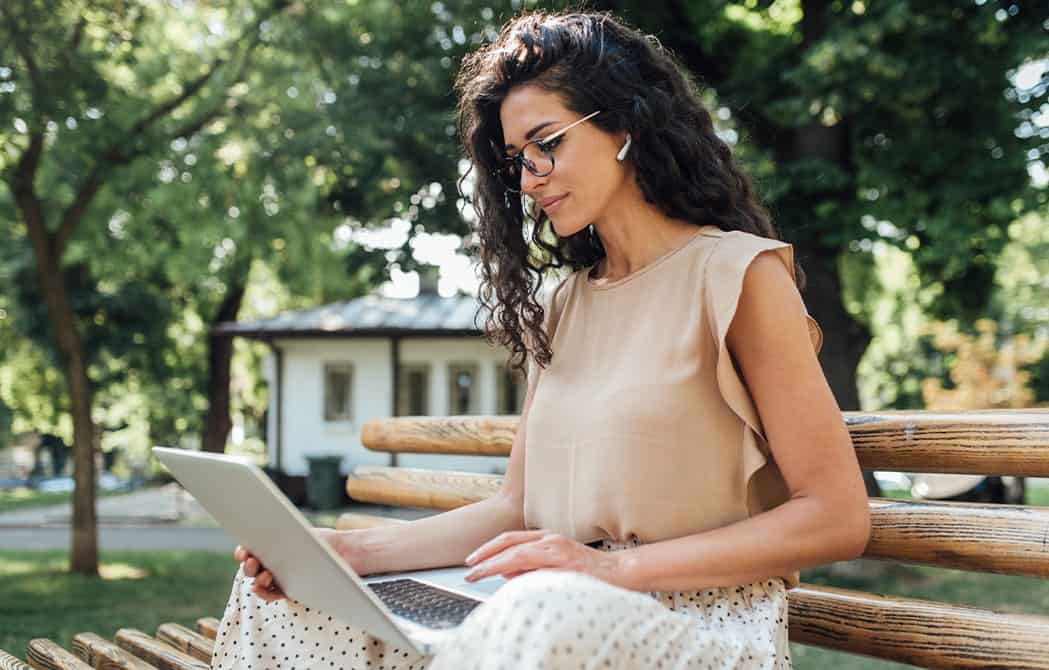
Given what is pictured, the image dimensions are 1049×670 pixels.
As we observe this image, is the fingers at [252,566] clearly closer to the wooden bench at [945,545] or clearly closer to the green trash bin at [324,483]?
the wooden bench at [945,545]

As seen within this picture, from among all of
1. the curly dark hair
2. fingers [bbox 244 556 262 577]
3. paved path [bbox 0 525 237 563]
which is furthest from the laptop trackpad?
paved path [bbox 0 525 237 563]

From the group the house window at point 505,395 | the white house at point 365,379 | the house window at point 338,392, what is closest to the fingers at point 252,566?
the white house at point 365,379

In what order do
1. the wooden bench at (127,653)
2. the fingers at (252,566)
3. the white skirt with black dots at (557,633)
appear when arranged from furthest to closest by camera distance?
the wooden bench at (127,653) < the fingers at (252,566) < the white skirt with black dots at (557,633)

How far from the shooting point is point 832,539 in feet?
6.46

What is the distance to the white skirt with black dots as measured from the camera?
61.0 inches

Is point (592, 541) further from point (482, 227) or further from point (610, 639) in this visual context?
point (482, 227)

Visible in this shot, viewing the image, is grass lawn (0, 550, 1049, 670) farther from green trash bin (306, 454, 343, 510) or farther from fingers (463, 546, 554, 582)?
green trash bin (306, 454, 343, 510)

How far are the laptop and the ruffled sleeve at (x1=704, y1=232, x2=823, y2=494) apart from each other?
0.54 m

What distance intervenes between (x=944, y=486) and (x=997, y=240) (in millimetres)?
3120

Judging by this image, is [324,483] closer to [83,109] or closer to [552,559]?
[83,109]

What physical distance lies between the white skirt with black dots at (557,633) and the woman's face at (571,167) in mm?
677

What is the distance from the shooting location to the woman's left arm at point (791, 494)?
194cm

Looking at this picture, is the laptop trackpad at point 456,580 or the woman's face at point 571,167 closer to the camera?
the laptop trackpad at point 456,580

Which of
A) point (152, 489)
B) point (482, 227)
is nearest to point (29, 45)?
point (482, 227)
